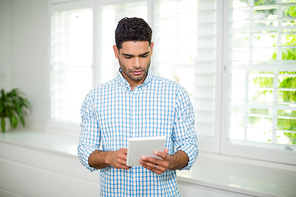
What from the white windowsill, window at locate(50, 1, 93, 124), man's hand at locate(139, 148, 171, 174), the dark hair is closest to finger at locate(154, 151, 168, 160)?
man's hand at locate(139, 148, 171, 174)

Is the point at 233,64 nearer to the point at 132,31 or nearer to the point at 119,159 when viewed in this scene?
the point at 132,31

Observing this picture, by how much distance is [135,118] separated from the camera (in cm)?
128

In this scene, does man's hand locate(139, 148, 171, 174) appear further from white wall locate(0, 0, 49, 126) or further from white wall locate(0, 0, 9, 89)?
white wall locate(0, 0, 9, 89)

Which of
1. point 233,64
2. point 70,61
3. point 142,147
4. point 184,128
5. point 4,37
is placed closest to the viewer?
point 142,147

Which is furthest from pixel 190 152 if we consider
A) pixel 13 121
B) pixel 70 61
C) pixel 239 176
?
pixel 13 121

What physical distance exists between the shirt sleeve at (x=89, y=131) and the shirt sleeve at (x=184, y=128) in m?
0.38

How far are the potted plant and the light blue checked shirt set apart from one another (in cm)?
232

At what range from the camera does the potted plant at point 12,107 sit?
3.25 m

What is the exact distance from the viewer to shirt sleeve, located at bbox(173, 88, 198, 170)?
4.02 ft

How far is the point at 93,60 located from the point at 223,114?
1.43 m

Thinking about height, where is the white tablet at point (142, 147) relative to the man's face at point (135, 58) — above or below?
below

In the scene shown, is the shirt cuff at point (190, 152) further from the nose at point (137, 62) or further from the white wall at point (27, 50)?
the white wall at point (27, 50)

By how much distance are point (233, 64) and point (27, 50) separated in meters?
2.60

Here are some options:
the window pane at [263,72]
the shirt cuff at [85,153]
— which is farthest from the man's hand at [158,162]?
the window pane at [263,72]
